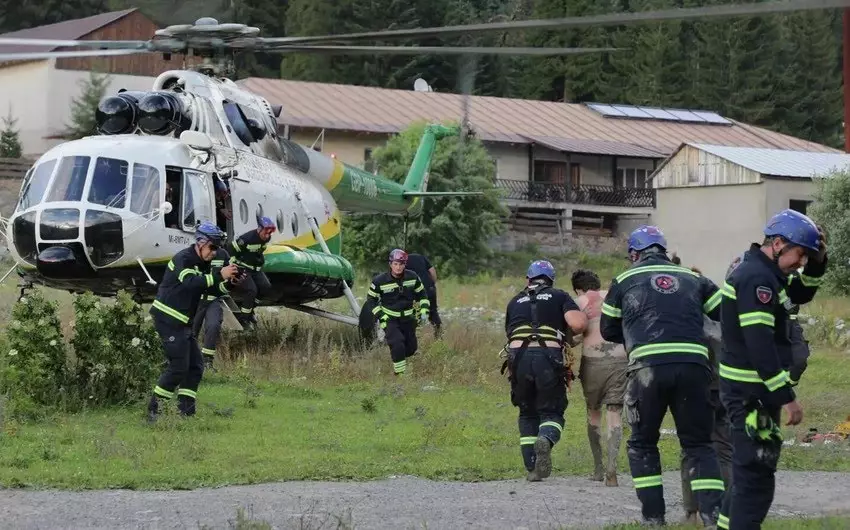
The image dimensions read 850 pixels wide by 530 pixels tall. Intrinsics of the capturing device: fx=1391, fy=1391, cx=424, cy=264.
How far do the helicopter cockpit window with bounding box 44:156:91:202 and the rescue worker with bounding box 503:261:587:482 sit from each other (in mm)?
7396

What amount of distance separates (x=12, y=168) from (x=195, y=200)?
126 feet

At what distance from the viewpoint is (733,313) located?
800 cm

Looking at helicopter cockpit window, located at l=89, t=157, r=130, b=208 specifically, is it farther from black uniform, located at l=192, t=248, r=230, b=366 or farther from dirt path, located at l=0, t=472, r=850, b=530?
dirt path, located at l=0, t=472, r=850, b=530

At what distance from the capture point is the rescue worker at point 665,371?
9.23 meters

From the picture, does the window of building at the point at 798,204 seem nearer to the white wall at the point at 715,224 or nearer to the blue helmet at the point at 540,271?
the white wall at the point at 715,224

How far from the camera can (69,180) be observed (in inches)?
689

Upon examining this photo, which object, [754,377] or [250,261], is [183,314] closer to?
[250,261]

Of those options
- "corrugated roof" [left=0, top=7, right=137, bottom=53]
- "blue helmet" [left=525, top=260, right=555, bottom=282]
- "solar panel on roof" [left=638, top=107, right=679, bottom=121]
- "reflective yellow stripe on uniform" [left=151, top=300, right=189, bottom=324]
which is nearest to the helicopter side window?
"reflective yellow stripe on uniform" [left=151, top=300, right=189, bottom=324]

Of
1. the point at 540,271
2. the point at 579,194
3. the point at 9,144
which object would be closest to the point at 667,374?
the point at 540,271

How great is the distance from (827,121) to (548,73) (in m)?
16.6

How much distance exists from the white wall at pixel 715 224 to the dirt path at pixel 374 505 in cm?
3081

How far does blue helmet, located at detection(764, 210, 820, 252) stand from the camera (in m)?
7.89

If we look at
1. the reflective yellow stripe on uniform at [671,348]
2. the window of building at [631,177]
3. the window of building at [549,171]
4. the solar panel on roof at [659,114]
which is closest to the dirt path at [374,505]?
the reflective yellow stripe on uniform at [671,348]

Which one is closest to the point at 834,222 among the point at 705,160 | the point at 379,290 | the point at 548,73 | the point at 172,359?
the point at 705,160
